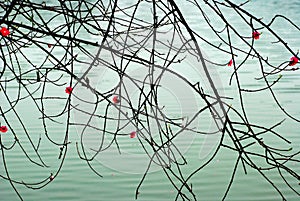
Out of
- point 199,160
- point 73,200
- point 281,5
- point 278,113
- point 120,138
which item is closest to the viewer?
point 73,200

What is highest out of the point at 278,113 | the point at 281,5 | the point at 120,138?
the point at 120,138

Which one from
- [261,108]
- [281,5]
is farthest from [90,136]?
[281,5]

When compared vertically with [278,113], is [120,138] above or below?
above

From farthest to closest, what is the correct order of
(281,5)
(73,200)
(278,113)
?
(281,5), (278,113), (73,200)

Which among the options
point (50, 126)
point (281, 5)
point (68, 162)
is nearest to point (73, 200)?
point (68, 162)

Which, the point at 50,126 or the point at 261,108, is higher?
the point at 50,126

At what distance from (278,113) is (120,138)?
1.34m

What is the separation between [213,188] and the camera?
3.62m

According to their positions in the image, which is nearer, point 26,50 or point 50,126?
point 50,126

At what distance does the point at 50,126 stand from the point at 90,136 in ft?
1.31

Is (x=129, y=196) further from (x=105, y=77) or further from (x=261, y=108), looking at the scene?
(x=105, y=77)

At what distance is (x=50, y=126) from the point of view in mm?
4645

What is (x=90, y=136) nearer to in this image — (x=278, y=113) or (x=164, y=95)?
(x=164, y=95)

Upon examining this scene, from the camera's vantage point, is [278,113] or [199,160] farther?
[278,113]
